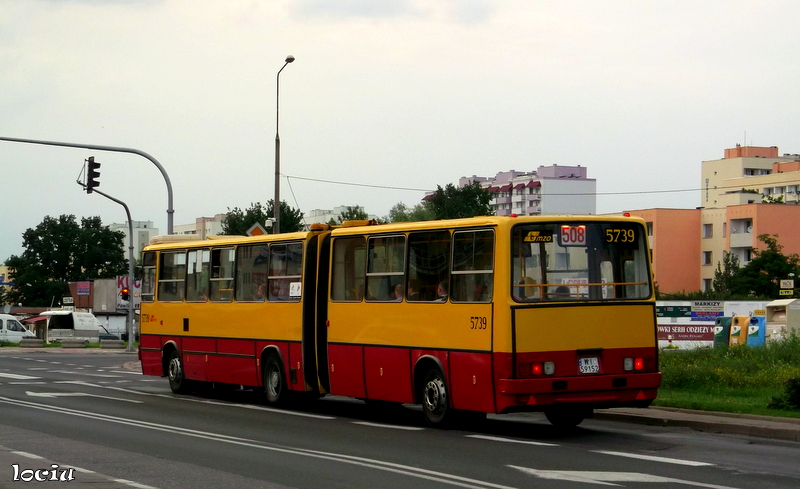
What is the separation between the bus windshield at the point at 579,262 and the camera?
48.5 ft

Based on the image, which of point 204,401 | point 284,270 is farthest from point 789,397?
point 204,401

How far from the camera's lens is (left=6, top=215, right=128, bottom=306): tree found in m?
131

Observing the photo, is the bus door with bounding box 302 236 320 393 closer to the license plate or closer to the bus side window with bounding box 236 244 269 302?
the bus side window with bounding box 236 244 269 302

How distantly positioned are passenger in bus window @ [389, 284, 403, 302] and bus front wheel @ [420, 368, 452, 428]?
1.31m

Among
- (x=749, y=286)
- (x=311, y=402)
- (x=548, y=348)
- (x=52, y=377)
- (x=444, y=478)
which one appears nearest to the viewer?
(x=444, y=478)

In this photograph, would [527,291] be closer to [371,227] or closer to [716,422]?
[716,422]

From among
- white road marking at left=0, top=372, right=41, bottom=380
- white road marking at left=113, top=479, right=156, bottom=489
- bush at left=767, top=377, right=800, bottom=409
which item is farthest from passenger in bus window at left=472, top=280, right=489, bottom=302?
white road marking at left=0, top=372, right=41, bottom=380

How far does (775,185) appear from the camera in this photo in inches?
5482

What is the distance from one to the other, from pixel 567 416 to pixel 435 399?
1845 mm

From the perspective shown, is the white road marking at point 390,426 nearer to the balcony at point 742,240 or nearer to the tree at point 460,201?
the tree at point 460,201

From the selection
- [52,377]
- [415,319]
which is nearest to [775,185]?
[52,377]

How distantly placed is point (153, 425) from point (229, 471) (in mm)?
5345

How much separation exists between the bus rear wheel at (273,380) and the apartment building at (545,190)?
113 meters

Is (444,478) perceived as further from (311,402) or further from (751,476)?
(311,402)
